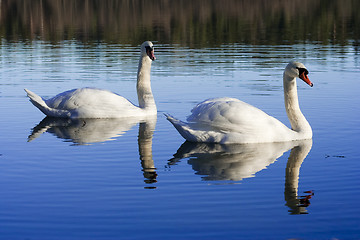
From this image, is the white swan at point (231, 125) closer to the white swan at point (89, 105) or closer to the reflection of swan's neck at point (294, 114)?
the reflection of swan's neck at point (294, 114)

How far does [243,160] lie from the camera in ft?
44.5

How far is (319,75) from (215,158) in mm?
14495

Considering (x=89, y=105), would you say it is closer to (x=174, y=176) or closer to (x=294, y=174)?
(x=174, y=176)

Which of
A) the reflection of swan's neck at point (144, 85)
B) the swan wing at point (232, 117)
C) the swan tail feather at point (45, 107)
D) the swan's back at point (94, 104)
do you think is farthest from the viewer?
the reflection of swan's neck at point (144, 85)

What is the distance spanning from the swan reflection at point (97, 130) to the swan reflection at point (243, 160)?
917 mm

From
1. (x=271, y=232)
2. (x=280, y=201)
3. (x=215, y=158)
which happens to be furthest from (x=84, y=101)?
(x=271, y=232)

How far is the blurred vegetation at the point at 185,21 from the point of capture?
168 feet

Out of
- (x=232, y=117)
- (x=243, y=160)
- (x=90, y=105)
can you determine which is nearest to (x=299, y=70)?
(x=232, y=117)

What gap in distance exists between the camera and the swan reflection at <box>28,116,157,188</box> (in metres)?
15.5

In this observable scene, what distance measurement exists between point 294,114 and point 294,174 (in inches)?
139

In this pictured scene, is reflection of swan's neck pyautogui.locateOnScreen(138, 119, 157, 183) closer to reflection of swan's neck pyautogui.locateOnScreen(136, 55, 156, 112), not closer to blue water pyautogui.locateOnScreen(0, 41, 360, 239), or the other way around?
blue water pyautogui.locateOnScreen(0, 41, 360, 239)

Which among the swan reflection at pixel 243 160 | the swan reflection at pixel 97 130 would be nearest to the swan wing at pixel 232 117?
the swan reflection at pixel 243 160

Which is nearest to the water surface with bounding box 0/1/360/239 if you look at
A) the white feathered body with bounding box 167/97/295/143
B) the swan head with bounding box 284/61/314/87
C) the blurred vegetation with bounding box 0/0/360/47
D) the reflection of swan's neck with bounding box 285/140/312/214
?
the reflection of swan's neck with bounding box 285/140/312/214

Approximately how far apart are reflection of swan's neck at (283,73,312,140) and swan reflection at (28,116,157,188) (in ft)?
10.2
